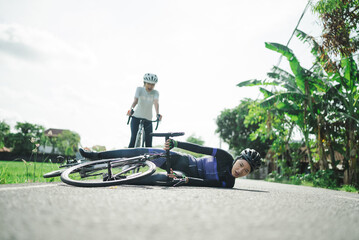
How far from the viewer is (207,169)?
459 centimetres

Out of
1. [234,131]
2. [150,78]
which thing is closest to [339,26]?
[150,78]

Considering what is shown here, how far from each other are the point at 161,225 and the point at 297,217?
109 cm

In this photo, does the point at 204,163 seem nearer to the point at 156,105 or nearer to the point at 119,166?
the point at 119,166

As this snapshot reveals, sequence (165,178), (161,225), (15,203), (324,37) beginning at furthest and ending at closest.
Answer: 1. (324,37)
2. (165,178)
3. (15,203)
4. (161,225)

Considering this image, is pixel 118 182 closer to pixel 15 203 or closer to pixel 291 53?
pixel 15 203

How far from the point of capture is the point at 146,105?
6500 millimetres

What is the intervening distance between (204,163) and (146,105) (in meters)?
2.43

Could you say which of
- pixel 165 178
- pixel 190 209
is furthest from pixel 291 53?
pixel 190 209

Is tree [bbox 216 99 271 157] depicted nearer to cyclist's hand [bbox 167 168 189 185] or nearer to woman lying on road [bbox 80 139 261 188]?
woman lying on road [bbox 80 139 261 188]

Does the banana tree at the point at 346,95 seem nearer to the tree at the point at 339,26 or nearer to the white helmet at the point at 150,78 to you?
the tree at the point at 339,26

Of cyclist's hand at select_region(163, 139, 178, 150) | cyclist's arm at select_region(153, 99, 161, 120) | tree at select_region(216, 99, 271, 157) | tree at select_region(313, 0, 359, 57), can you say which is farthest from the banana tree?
tree at select_region(216, 99, 271, 157)

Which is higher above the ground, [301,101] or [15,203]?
[301,101]

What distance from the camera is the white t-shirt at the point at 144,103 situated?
254 inches

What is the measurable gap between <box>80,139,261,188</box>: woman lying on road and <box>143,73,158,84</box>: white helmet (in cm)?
237
